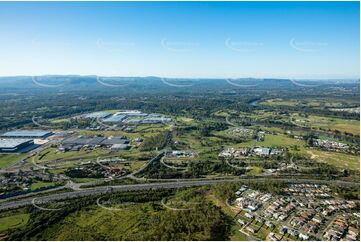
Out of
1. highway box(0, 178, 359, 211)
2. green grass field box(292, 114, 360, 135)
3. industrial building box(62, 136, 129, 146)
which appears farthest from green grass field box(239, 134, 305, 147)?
industrial building box(62, 136, 129, 146)

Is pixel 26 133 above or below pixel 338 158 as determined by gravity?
below

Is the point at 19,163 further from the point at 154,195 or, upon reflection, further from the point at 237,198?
the point at 237,198

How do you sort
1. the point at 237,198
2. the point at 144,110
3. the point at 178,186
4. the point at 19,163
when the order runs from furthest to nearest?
the point at 144,110 < the point at 19,163 < the point at 178,186 < the point at 237,198

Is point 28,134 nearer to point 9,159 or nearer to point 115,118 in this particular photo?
point 9,159

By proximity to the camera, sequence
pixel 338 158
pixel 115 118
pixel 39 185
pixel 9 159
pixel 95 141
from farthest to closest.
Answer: pixel 115 118
pixel 95 141
pixel 9 159
pixel 338 158
pixel 39 185

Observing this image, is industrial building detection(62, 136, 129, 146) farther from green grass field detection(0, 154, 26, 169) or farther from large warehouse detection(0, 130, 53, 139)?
green grass field detection(0, 154, 26, 169)

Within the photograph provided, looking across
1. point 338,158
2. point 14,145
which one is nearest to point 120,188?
point 14,145

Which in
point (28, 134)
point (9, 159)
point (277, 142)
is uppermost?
point (277, 142)

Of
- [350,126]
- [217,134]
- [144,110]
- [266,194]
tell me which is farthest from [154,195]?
[144,110]
